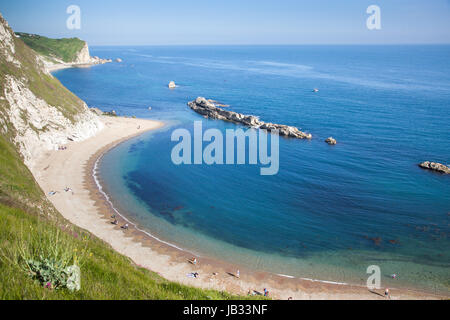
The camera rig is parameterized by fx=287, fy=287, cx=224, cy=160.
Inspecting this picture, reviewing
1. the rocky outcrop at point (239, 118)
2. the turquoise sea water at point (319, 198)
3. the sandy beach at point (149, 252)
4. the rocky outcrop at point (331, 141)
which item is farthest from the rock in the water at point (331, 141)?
the sandy beach at point (149, 252)

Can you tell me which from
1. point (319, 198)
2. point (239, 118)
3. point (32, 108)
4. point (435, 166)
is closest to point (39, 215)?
point (319, 198)

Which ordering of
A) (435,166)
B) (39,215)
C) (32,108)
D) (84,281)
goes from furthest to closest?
(32,108) < (435,166) < (39,215) < (84,281)

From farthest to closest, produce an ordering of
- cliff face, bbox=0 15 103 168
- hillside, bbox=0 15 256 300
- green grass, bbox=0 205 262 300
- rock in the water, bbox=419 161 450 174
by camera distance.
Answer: rock in the water, bbox=419 161 450 174
cliff face, bbox=0 15 103 168
hillside, bbox=0 15 256 300
green grass, bbox=0 205 262 300

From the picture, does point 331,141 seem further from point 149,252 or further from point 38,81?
point 38,81

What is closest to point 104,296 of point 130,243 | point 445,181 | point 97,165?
point 130,243

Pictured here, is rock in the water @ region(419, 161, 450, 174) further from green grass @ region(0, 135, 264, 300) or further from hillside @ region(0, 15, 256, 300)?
green grass @ region(0, 135, 264, 300)

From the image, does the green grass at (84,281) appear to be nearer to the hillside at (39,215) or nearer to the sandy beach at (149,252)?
the hillside at (39,215)

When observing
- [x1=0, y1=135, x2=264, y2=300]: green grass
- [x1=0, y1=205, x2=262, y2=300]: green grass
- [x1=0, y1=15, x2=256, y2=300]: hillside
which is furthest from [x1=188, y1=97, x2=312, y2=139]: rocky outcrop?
[x1=0, y1=135, x2=264, y2=300]: green grass
